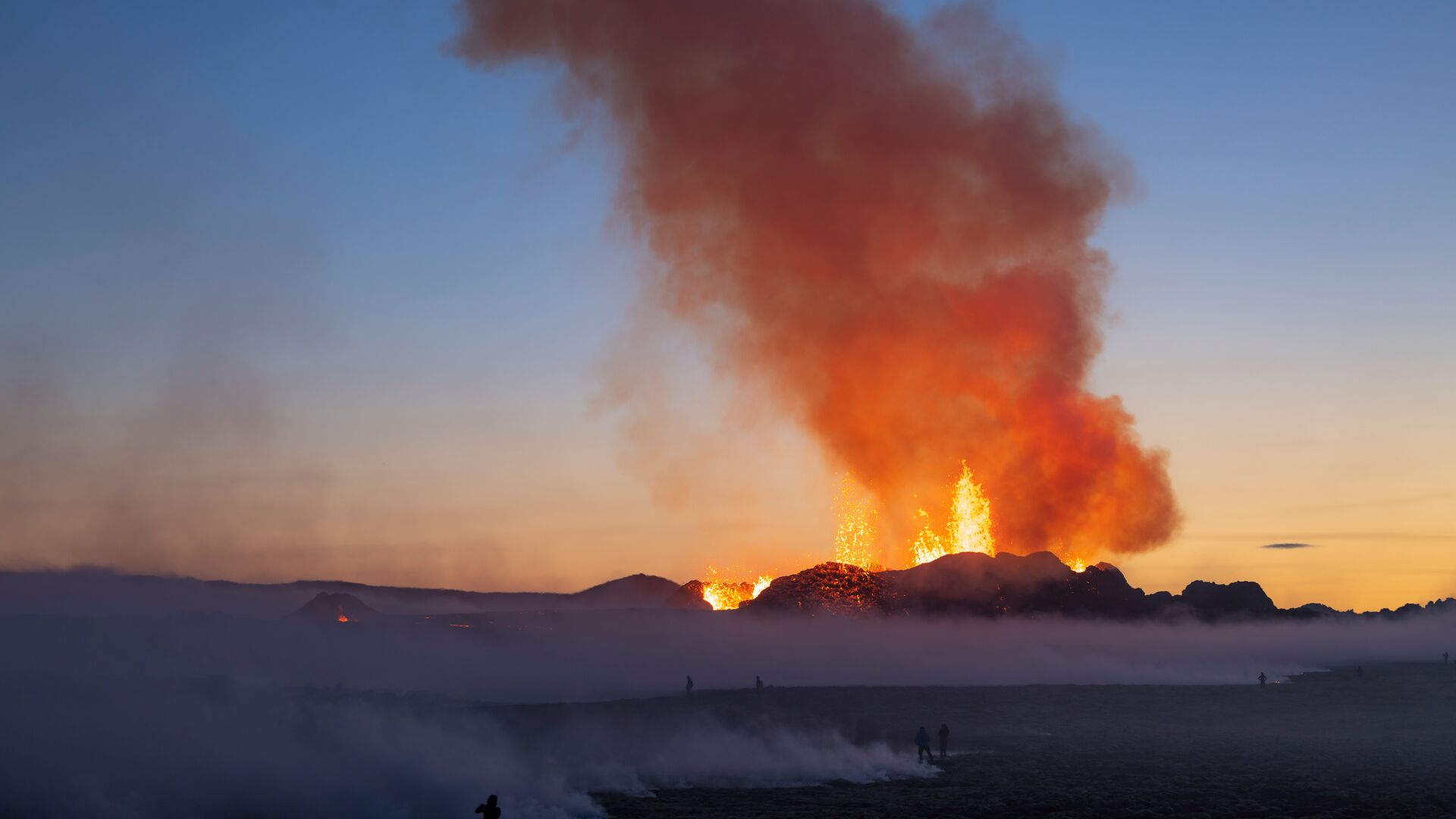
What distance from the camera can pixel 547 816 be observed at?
57156 mm

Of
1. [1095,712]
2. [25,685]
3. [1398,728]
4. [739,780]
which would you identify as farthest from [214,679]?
[1398,728]

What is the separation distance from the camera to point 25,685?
89.2m

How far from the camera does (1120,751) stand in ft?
289

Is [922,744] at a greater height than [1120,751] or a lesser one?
greater

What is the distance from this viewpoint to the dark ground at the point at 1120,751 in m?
62.2

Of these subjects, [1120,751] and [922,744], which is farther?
[1120,751]

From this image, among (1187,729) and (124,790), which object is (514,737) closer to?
(124,790)

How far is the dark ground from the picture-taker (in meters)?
62.2

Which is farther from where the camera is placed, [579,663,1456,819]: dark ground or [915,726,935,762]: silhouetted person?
[915,726,935,762]: silhouetted person

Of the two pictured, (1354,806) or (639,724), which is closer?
(1354,806)

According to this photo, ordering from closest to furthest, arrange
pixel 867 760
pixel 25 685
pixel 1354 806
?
pixel 1354 806
pixel 867 760
pixel 25 685

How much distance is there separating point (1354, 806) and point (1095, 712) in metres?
64.9

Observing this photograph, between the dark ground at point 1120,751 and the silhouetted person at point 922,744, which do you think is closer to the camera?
the dark ground at point 1120,751

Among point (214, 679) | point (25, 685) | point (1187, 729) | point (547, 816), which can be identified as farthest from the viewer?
point (214, 679)
